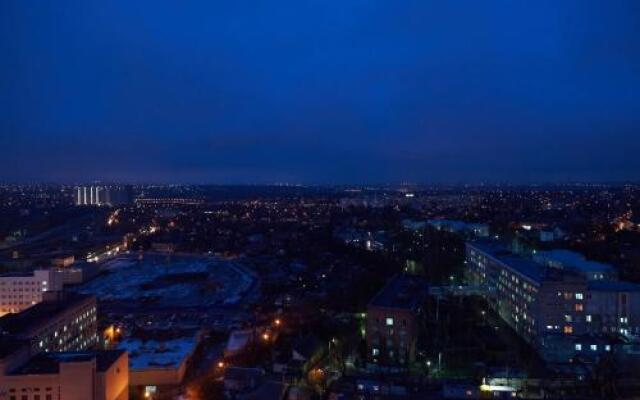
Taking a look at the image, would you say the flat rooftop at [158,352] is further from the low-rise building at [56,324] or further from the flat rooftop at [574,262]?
the flat rooftop at [574,262]

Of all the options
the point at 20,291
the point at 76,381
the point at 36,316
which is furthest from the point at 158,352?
the point at 20,291

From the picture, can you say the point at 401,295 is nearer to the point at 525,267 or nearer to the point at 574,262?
the point at 525,267

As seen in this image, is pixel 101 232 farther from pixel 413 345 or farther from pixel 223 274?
pixel 413 345

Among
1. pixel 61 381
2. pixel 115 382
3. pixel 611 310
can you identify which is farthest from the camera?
pixel 611 310

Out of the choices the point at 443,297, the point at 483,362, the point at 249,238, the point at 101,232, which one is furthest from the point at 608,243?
the point at 101,232

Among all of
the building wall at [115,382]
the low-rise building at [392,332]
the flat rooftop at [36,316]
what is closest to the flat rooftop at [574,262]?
the low-rise building at [392,332]

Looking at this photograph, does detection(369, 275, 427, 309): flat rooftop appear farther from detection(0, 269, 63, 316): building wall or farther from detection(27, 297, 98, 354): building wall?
detection(0, 269, 63, 316): building wall
